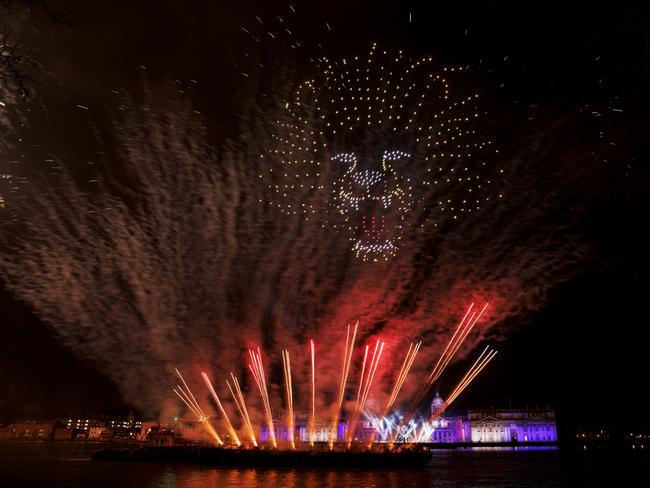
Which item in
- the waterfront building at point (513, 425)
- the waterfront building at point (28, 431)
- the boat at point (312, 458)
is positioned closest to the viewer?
the boat at point (312, 458)

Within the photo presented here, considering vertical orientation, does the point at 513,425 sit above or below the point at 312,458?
above

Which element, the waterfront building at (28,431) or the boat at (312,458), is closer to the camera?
the boat at (312,458)

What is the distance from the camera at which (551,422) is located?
144 metres

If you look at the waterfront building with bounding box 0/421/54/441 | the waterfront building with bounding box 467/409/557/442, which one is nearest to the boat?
the waterfront building with bounding box 467/409/557/442

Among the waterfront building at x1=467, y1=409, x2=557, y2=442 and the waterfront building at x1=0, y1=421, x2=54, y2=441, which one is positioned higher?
the waterfront building at x1=467, y1=409, x2=557, y2=442

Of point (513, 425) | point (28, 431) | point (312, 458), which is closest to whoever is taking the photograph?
point (312, 458)

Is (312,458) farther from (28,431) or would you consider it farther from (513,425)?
(28,431)

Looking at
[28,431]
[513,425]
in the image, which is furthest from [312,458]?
[28,431]

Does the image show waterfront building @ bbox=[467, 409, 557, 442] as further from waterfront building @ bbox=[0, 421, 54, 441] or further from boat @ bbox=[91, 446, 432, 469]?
waterfront building @ bbox=[0, 421, 54, 441]

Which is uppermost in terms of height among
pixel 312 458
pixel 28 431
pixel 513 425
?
pixel 513 425

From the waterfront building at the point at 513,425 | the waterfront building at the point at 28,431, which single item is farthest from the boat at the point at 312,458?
the waterfront building at the point at 28,431

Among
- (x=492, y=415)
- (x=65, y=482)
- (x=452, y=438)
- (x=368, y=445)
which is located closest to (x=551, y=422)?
(x=492, y=415)

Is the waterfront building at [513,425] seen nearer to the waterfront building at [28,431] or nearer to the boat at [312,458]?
the boat at [312,458]

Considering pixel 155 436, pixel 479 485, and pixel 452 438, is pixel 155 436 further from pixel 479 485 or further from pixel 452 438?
pixel 452 438
